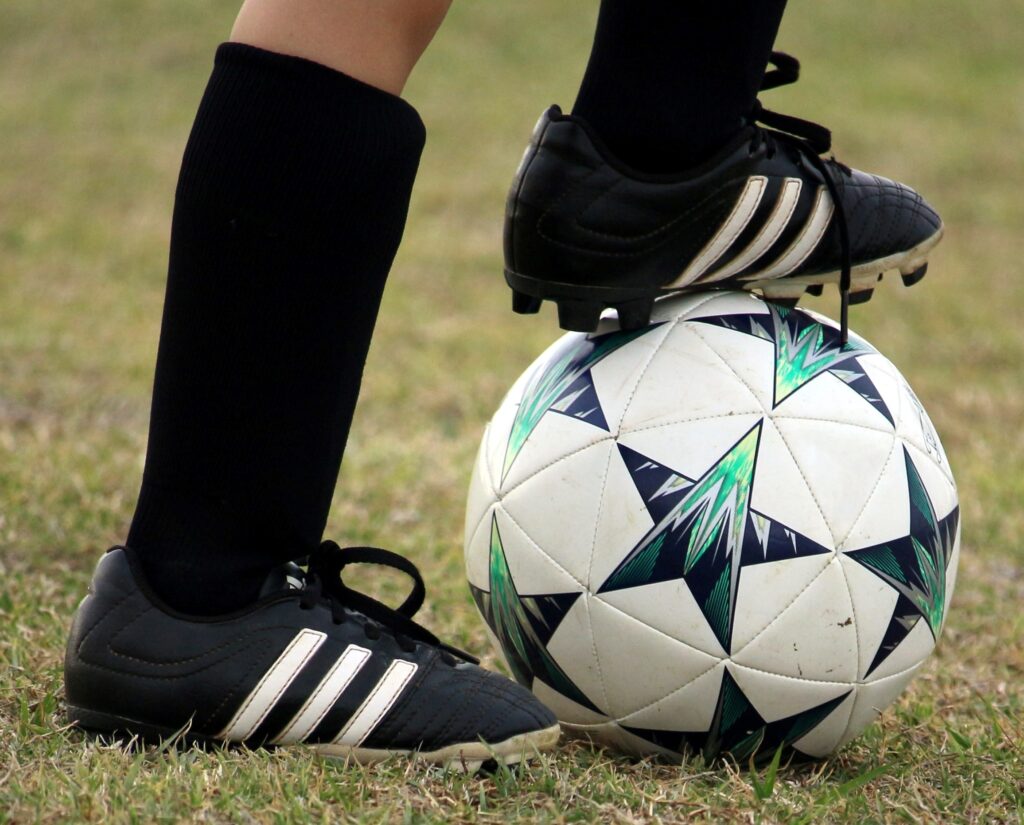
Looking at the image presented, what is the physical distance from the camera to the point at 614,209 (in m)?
2.23

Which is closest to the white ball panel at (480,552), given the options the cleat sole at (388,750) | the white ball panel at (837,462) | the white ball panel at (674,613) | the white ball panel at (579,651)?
the white ball panel at (579,651)

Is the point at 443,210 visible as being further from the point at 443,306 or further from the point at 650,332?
the point at 650,332

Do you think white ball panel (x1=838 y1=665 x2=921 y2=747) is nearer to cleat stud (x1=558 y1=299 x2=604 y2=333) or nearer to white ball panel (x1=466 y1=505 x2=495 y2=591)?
white ball panel (x1=466 y1=505 x2=495 y2=591)

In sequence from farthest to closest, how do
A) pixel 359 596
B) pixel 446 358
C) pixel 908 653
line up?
pixel 446 358, pixel 908 653, pixel 359 596

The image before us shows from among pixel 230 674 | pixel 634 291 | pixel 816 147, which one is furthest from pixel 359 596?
pixel 816 147

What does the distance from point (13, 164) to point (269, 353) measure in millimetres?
9850

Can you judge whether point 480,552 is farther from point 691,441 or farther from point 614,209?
point 614,209

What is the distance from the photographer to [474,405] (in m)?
5.84

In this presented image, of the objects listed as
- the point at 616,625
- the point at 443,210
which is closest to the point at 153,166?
the point at 443,210

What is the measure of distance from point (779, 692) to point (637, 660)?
252mm

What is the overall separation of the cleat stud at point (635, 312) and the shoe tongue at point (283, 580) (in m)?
0.72

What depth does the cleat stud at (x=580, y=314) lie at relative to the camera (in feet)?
7.50

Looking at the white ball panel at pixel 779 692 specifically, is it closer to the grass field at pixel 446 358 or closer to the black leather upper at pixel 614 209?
the grass field at pixel 446 358

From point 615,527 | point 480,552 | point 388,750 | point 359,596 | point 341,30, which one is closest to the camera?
point 341,30
